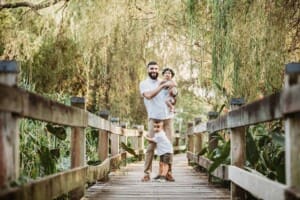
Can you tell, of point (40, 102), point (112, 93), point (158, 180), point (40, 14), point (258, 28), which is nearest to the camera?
point (40, 102)

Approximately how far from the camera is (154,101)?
289 inches

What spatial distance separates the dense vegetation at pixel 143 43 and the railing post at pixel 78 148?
63.9 inches

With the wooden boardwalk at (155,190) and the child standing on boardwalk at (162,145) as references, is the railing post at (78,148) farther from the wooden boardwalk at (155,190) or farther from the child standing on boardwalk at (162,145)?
the child standing on boardwalk at (162,145)

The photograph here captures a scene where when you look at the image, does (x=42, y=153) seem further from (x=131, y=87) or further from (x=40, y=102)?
(x=131, y=87)

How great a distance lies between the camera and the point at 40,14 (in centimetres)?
986

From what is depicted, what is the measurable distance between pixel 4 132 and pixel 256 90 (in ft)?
14.7

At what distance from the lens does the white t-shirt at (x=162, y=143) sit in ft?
24.3

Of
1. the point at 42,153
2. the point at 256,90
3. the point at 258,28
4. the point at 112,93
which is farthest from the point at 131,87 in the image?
the point at 42,153

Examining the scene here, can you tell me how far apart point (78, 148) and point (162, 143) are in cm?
248

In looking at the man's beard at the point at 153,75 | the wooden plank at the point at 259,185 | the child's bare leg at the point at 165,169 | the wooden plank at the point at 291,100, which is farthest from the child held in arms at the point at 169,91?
the wooden plank at the point at 291,100

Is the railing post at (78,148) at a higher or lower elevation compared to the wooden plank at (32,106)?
lower

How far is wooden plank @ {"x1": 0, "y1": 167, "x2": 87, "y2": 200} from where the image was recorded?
2.72m

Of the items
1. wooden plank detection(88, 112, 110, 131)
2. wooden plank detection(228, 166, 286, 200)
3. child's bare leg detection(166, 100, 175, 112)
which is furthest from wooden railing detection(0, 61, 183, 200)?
child's bare leg detection(166, 100, 175, 112)

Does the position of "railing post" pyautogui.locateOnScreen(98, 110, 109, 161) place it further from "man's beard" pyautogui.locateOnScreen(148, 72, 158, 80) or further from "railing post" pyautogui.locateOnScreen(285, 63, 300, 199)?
"railing post" pyautogui.locateOnScreen(285, 63, 300, 199)
